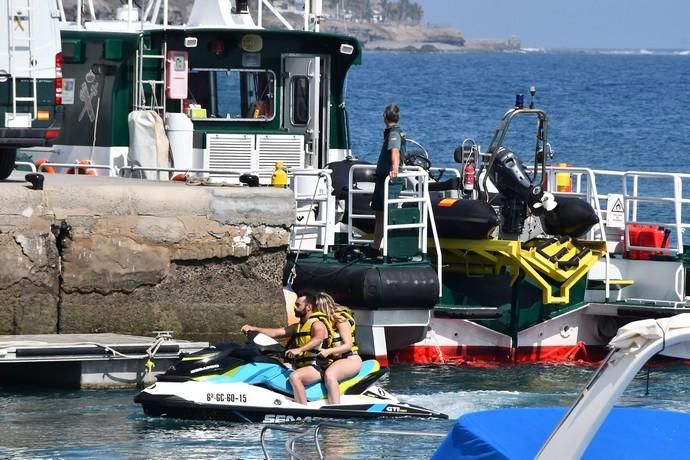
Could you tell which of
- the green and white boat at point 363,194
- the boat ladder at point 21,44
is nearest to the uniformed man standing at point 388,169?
the green and white boat at point 363,194

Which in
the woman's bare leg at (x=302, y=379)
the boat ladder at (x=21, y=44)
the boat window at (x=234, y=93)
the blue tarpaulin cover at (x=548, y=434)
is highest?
the boat ladder at (x=21, y=44)

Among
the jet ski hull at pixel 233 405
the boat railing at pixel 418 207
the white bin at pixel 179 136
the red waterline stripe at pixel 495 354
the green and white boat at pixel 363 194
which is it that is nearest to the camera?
the jet ski hull at pixel 233 405

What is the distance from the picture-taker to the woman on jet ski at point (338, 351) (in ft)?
39.4

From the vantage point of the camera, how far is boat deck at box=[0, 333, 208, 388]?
12.8 meters

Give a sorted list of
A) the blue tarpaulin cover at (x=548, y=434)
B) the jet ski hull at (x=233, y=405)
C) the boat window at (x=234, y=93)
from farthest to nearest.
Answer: the boat window at (x=234, y=93) → the jet ski hull at (x=233, y=405) → the blue tarpaulin cover at (x=548, y=434)

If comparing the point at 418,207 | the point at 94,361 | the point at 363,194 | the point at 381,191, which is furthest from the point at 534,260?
the point at 94,361

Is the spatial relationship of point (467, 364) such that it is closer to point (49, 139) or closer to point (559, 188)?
point (559, 188)

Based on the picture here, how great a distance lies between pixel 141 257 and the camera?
44.2 ft

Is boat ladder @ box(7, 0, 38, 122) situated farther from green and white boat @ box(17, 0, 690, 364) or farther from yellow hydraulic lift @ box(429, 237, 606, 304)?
yellow hydraulic lift @ box(429, 237, 606, 304)

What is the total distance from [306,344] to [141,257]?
2.04 meters

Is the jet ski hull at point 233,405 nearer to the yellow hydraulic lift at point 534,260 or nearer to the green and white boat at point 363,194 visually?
the green and white boat at point 363,194

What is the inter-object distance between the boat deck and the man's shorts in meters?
2.25

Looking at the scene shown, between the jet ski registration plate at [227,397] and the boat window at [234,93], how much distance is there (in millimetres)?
5390

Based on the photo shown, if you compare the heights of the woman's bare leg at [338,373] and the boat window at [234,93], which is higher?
the boat window at [234,93]
